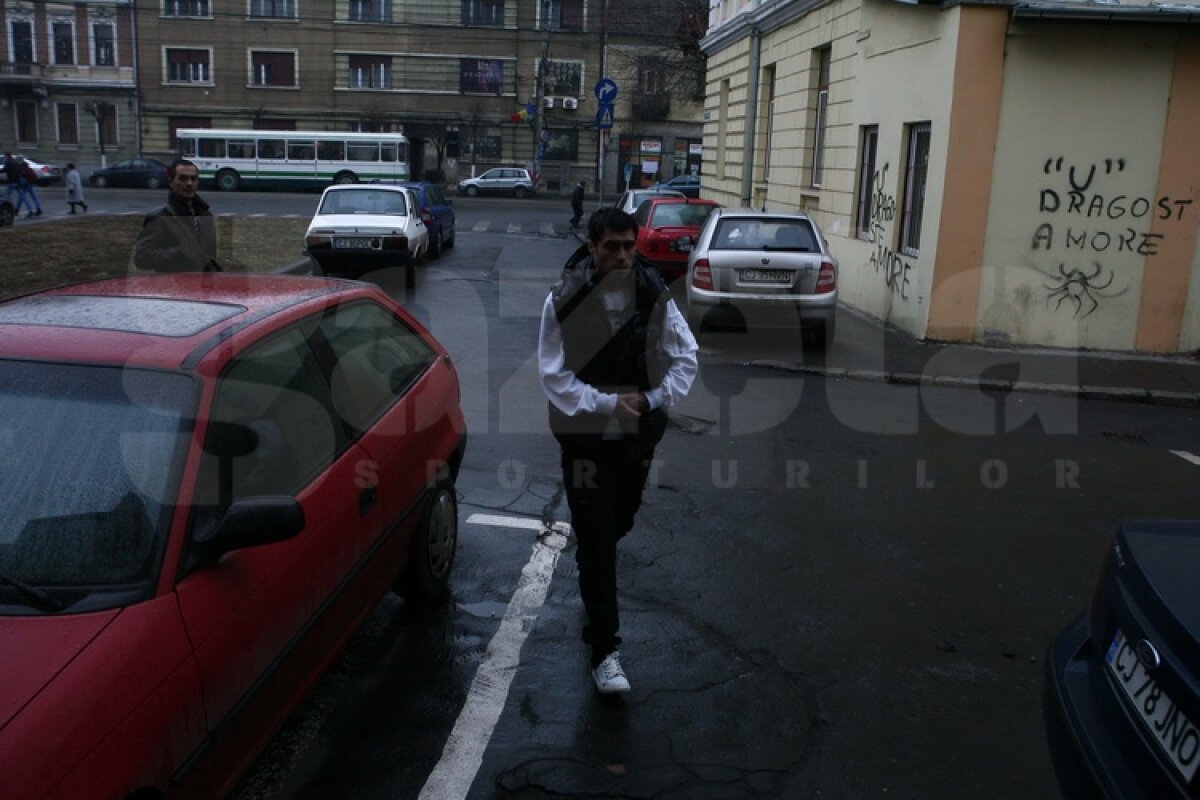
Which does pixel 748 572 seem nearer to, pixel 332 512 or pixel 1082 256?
pixel 332 512

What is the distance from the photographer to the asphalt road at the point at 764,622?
149 inches

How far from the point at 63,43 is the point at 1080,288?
55.3 m

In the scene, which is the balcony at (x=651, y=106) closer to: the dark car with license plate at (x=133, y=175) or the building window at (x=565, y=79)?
the building window at (x=565, y=79)

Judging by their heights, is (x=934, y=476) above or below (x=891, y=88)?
below

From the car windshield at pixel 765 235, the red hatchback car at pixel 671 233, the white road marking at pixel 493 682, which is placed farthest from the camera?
the red hatchback car at pixel 671 233

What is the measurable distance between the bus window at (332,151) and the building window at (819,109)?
99.8 ft

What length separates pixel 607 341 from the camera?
13.7 feet

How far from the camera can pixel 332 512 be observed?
3781 mm

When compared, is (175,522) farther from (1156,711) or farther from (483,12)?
(483,12)

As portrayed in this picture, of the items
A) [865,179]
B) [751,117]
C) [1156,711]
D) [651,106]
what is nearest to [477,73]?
[651,106]

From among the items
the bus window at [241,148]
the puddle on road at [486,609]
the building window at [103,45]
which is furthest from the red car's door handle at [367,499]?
the building window at [103,45]

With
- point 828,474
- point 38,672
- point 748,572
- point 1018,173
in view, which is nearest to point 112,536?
point 38,672

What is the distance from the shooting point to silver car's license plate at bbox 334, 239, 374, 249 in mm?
16797

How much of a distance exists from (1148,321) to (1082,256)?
3.54ft
